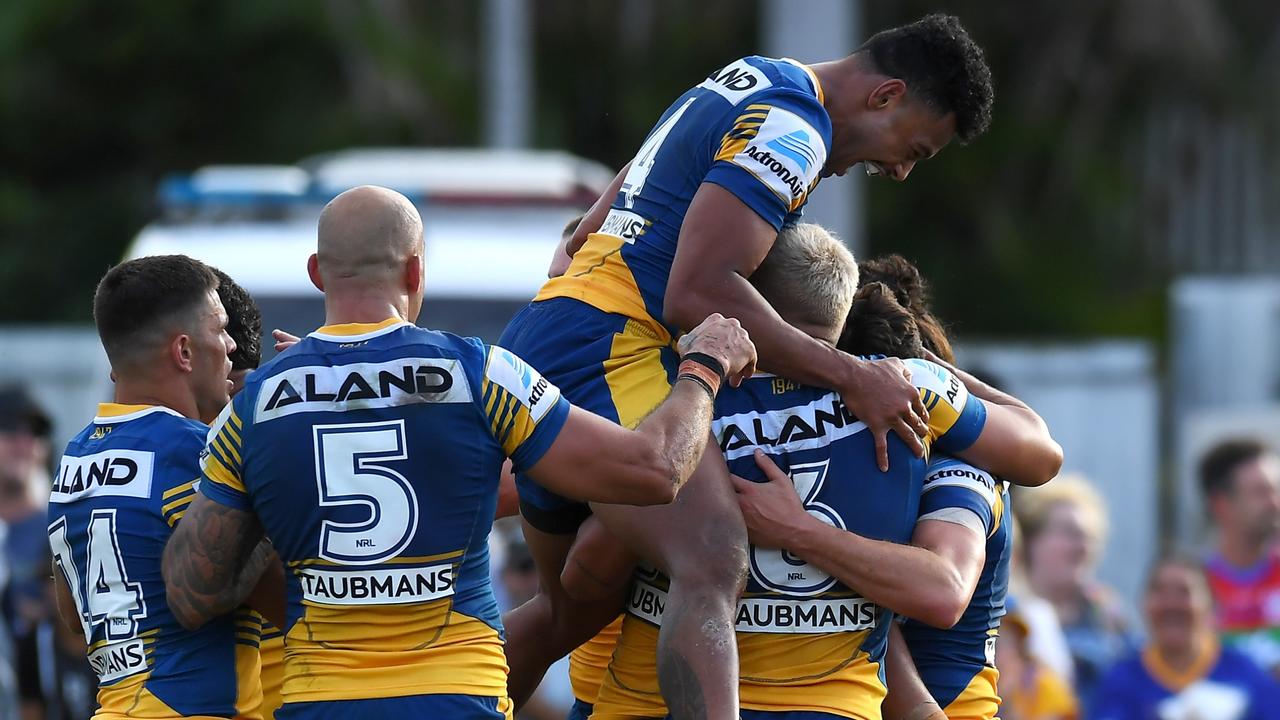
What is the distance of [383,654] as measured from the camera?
362cm

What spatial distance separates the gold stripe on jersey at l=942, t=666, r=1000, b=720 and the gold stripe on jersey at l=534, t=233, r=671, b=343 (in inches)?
42.3

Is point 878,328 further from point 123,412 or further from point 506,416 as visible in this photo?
point 123,412

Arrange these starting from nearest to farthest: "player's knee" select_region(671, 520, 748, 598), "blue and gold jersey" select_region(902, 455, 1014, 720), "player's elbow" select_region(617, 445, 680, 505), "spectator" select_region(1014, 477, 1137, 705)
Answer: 1. "player's elbow" select_region(617, 445, 680, 505)
2. "player's knee" select_region(671, 520, 748, 598)
3. "blue and gold jersey" select_region(902, 455, 1014, 720)
4. "spectator" select_region(1014, 477, 1137, 705)

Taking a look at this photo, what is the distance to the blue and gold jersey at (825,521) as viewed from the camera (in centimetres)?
390

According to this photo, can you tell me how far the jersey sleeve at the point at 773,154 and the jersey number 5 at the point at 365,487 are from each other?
0.91m

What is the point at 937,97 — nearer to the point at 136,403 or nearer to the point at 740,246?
the point at 740,246

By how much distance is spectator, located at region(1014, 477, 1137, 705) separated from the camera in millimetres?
8203

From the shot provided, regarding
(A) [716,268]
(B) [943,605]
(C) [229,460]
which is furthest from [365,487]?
(B) [943,605]

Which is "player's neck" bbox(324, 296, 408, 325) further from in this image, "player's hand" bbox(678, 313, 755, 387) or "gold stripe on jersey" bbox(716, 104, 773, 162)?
"gold stripe on jersey" bbox(716, 104, 773, 162)

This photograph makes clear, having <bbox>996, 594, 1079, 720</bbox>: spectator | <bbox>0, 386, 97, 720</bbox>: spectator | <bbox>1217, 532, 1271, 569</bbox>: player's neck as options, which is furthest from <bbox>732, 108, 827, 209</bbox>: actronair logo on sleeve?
<bbox>1217, 532, 1271, 569</bbox>: player's neck

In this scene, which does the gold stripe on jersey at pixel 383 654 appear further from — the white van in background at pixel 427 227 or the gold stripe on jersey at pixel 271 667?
Result: the white van in background at pixel 427 227

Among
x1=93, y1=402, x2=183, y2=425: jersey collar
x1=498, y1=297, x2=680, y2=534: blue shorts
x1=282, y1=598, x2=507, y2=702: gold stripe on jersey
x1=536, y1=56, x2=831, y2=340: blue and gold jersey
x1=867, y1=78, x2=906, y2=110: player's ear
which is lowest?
x1=282, y1=598, x2=507, y2=702: gold stripe on jersey

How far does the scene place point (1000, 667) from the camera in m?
6.48

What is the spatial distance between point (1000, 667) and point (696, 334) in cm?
309
